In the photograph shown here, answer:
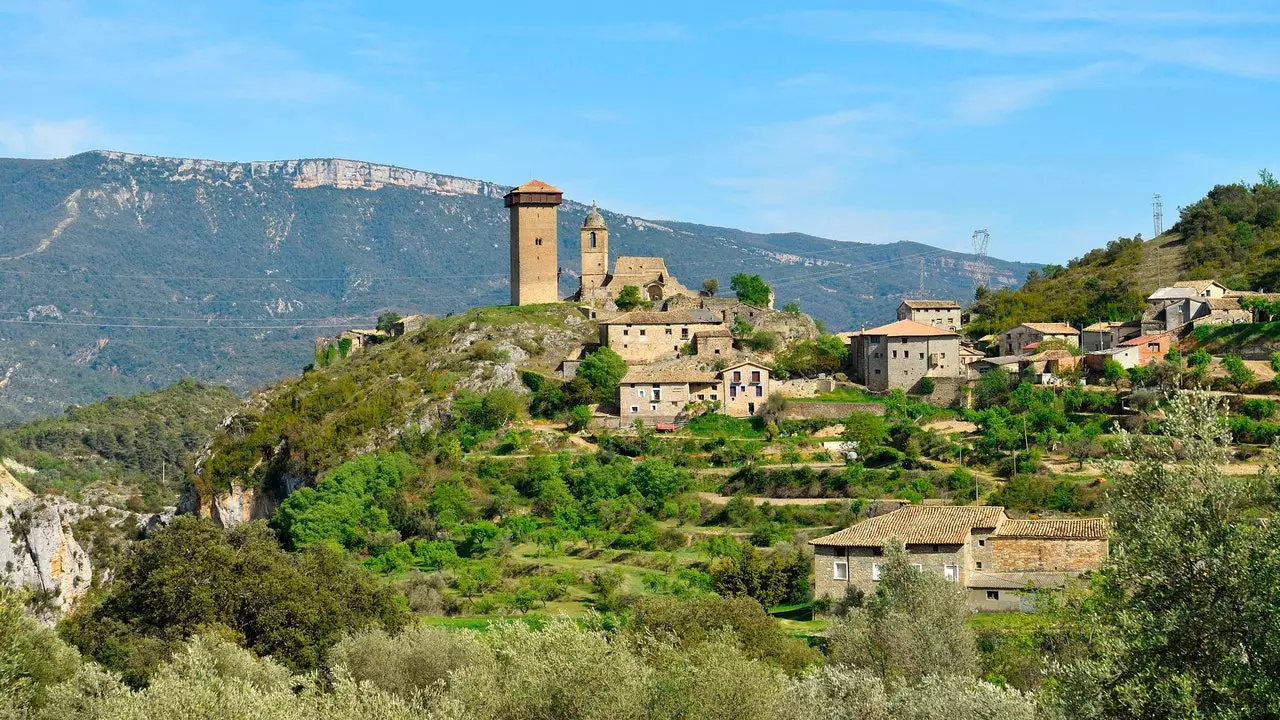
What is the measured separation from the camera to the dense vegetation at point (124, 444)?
102250mm

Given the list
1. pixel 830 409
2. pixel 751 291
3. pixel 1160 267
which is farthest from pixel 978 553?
pixel 1160 267

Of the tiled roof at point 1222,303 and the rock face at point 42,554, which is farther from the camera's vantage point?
the tiled roof at point 1222,303

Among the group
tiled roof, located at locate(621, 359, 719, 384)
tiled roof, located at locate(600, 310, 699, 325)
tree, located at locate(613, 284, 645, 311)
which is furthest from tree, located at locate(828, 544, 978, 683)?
tree, located at locate(613, 284, 645, 311)

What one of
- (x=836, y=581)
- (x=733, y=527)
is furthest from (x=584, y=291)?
(x=836, y=581)

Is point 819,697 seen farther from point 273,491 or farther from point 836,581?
point 273,491

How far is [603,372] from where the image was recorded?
64125 millimetres

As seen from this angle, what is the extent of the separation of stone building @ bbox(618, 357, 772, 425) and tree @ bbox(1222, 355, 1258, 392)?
693 inches

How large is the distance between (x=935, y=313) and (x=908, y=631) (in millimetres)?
50329

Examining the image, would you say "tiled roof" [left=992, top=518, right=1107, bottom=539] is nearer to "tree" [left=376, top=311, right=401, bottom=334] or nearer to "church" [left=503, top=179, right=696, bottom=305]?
"church" [left=503, top=179, right=696, bottom=305]

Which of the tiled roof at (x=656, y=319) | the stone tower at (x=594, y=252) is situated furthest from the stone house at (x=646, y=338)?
the stone tower at (x=594, y=252)

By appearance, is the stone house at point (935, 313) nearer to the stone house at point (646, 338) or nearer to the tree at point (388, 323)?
the stone house at point (646, 338)

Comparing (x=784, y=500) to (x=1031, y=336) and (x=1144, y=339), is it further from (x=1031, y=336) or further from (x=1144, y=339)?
(x=1031, y=336)

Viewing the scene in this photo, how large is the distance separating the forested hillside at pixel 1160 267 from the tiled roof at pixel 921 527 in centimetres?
3453

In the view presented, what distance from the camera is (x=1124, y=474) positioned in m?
17.8
